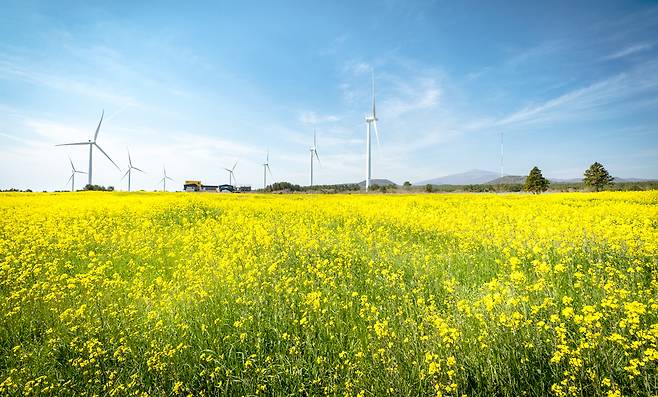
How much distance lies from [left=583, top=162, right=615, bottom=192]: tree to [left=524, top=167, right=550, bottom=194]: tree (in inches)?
351

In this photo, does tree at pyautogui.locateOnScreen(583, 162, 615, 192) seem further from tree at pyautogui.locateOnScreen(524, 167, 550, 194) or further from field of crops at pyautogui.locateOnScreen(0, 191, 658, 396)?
field of crops at pyautogui.locateOnScreen(0, 191, 658, 396)

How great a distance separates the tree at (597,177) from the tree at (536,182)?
891 centimetres

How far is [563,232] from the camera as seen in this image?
1016 centimetres

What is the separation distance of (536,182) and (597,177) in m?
12.2

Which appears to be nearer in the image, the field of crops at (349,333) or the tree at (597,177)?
the field of crops at (349,333)

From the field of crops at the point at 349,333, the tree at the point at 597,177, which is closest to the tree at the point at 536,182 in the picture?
the tree at the point at 597,177

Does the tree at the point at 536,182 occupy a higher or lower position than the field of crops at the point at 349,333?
higher

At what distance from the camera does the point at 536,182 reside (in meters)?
75.9

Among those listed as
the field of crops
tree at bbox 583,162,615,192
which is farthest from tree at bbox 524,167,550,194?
the field of crops

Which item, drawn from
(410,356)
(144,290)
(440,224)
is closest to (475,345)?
→ (410,356)

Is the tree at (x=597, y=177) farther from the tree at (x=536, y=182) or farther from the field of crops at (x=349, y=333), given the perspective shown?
the field of crops at (x=349, y=333)

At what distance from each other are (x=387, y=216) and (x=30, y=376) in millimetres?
14621

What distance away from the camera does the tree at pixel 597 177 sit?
237ft

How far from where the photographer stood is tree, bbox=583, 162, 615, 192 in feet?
237
